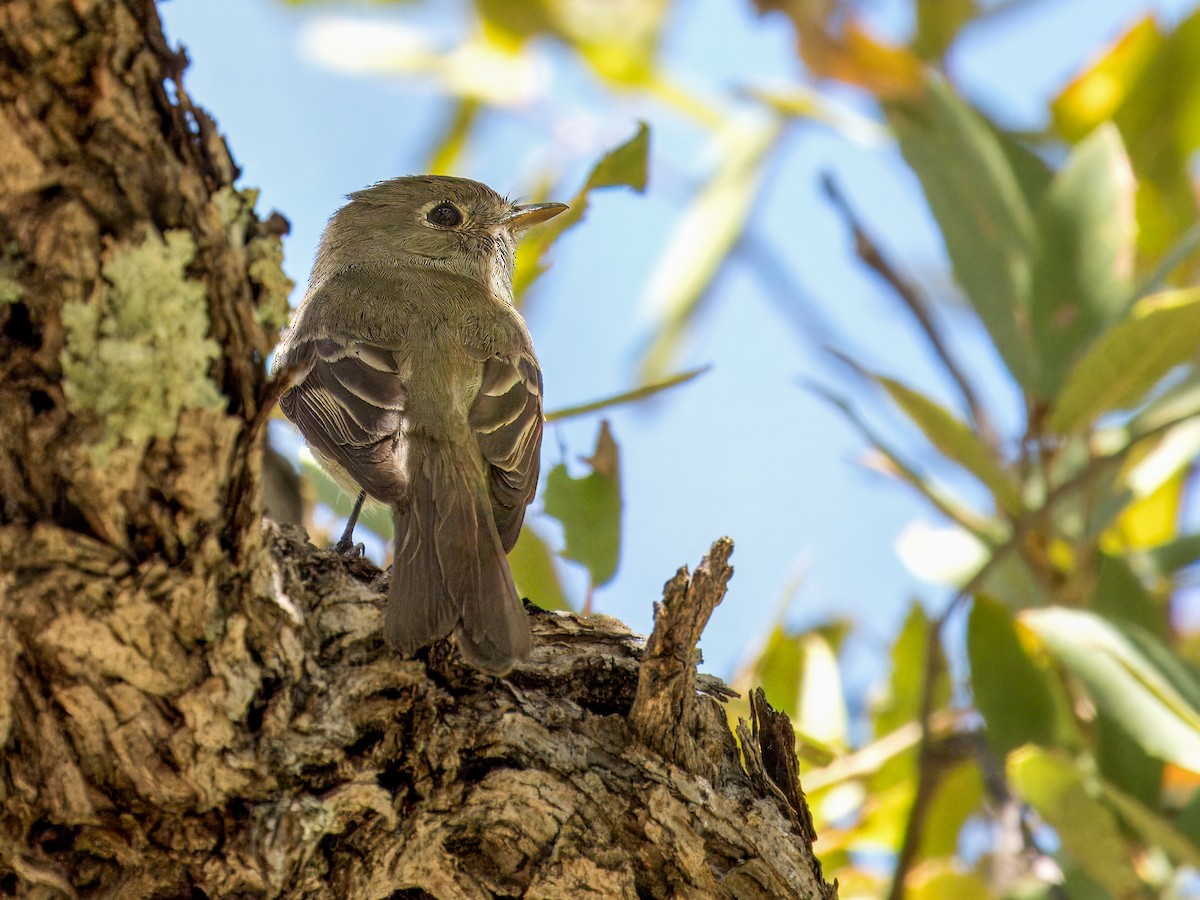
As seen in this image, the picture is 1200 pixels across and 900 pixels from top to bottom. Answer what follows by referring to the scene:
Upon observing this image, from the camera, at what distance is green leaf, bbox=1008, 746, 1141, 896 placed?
2.91 m

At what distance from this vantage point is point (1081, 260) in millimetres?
3529

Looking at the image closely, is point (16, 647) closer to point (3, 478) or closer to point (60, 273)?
point (3, 478)

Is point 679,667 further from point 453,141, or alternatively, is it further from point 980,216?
point 453,141

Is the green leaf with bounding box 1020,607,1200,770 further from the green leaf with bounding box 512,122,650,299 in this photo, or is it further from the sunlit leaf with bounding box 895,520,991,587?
the green leaf with bounding box 512,122,650,299

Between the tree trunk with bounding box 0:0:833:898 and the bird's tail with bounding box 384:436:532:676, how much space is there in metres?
0.07

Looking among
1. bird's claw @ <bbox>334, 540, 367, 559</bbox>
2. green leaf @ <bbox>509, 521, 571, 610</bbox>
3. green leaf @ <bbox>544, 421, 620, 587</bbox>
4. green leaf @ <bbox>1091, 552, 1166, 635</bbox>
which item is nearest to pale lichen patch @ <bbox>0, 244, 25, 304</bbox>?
green leaf @ <bbox>544, 421, 620, 587</bbox>

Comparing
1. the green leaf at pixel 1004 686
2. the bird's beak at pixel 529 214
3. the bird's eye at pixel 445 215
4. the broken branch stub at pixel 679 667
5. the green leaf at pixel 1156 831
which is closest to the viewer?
the broken branch stub at pixel 679 667

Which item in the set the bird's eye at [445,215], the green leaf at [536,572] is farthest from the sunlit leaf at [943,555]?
the bird's eye at [445,215]

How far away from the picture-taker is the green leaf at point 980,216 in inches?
144

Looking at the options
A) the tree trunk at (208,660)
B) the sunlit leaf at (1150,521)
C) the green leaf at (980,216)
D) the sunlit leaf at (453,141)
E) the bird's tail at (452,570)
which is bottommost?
the tree trunk at (208,660)

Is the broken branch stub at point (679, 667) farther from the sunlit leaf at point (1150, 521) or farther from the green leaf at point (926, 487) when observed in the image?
the sunlit leaf at point (1150, 521)

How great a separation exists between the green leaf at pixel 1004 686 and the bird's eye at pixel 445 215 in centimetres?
235

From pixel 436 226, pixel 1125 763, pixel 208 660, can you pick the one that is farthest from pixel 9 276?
pixel 436 226

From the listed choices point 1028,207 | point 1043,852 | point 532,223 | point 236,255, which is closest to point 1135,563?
point 1043,852
